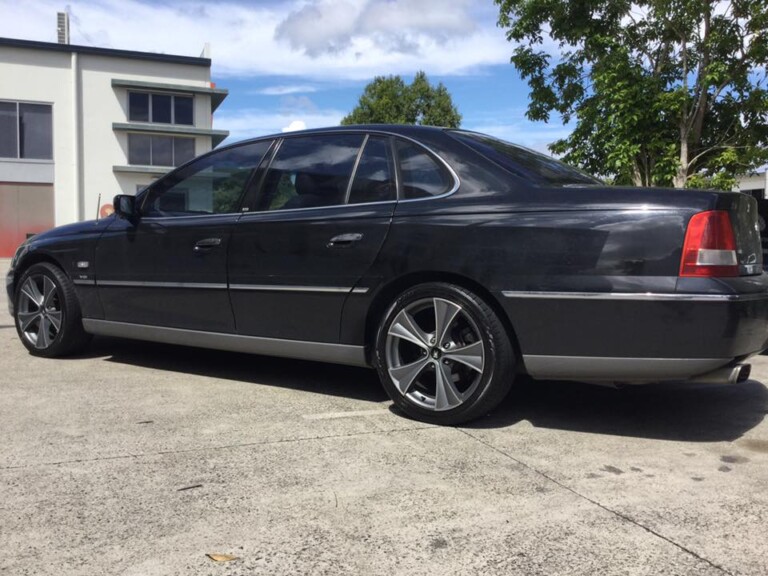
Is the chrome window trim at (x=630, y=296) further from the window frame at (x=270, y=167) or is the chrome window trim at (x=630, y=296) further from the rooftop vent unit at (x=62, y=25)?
the rooftop vent unit at (x=62, y=25)

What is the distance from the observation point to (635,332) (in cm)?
344

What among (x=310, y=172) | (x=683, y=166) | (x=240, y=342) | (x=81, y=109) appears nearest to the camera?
(x=310, y=172)

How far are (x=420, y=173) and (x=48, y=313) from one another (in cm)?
327

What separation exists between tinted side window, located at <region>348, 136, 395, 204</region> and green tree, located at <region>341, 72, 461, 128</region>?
117 ft

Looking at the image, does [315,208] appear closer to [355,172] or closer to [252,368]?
[355,172]

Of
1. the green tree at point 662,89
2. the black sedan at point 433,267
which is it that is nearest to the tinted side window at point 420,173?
→ the black sedan at point 433,267

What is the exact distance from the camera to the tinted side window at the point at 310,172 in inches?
172

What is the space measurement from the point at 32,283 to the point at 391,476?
3815 mm

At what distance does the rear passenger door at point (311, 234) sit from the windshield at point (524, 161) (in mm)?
497

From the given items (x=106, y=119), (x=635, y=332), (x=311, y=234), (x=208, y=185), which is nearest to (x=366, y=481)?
(x=635, y=332)

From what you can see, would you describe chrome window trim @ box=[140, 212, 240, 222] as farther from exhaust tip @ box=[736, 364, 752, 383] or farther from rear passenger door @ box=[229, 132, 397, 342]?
exhaust tip @ box=[736, 364, 752, 383]

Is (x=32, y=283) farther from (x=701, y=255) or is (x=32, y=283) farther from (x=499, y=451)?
(x=701, y=255)

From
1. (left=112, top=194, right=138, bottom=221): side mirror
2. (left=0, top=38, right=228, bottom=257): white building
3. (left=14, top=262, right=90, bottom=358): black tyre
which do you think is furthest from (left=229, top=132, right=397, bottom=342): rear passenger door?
(left=0, top=38, right=228, bottom=257): white building

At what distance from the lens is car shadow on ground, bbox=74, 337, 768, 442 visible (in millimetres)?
4027
